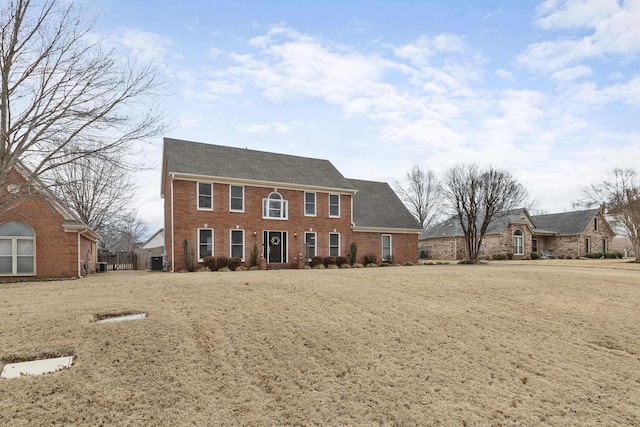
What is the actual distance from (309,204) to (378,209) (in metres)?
6.37

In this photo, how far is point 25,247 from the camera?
51.9 feet

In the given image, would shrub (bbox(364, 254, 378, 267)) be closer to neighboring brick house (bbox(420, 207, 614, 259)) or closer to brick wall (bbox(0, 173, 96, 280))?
brick wall (bbox(0, 173, 96, 280))

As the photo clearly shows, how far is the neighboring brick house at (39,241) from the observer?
1552cm

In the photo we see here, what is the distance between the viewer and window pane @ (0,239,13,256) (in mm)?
15508

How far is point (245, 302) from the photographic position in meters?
8.78

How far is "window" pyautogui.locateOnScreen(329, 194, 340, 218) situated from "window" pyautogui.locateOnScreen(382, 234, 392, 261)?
13.5 ft

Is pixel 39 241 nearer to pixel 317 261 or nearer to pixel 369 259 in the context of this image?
pixel 317 261

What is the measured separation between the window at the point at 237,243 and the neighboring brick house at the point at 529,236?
24.8 m

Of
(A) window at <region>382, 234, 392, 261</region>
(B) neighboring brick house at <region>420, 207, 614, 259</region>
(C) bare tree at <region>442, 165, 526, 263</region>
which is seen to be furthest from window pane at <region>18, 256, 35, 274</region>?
(B) neighboring brick house at <region>420, 207, 614, 259</region>

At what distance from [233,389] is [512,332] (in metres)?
5.85

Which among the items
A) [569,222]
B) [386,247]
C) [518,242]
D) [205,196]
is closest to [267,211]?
[205,196]

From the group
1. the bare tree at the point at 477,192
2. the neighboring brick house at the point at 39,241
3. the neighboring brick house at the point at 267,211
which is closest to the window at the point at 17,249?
the neighboring brick house at the point at 39,241

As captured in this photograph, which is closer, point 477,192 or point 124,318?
point 124,318

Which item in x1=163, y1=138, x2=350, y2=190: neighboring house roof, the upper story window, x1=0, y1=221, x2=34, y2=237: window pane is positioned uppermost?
x1=163, y1=138, x2=350, y2=190: neighboring house roof
